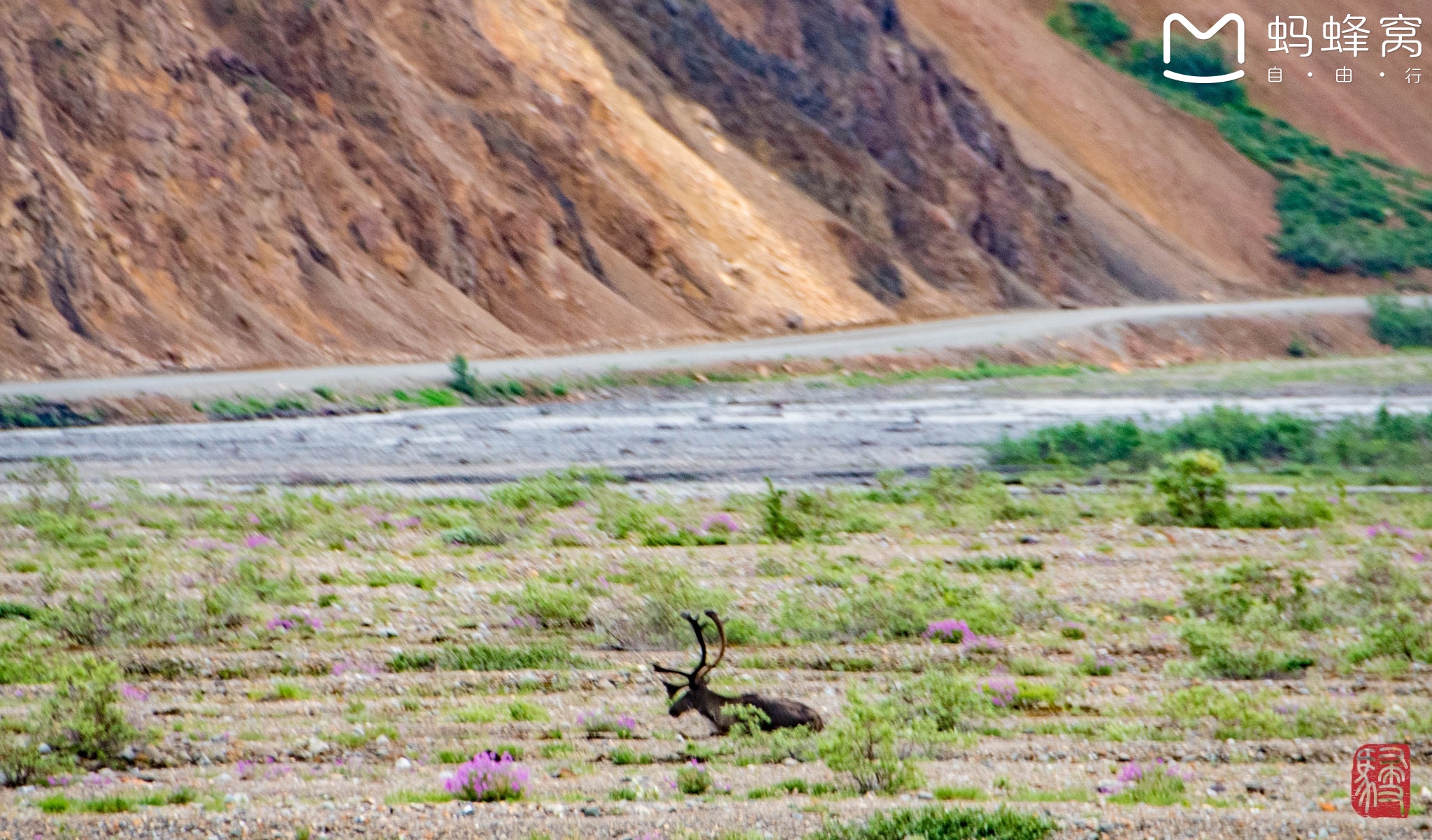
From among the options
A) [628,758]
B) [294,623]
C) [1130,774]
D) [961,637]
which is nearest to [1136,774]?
[1130,774]

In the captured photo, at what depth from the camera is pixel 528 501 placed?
50.5 ft

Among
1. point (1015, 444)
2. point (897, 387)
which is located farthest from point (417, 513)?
point (897, 387)

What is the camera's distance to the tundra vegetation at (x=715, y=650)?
6043 millimetres

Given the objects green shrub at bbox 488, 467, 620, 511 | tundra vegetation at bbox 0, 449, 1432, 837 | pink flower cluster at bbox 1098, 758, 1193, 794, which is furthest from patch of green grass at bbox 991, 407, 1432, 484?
pink flower cluster at bbox 1098, 758, 1193, 794

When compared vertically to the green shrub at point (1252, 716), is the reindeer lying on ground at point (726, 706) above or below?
above

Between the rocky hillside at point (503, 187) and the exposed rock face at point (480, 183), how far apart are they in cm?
8

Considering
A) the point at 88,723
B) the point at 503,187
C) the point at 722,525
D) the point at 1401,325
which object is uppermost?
the point at 503,187

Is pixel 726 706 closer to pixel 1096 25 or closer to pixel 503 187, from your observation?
pixel 503 187

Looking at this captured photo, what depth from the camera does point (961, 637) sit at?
902 cm

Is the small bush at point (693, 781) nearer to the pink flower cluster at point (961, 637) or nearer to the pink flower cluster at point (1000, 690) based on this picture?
the pink flower cluster at point (1000, 690)

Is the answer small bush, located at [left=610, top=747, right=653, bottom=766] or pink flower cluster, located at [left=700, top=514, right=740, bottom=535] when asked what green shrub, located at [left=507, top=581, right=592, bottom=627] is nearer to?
small bush, located at [left=610, top=747, right=653, bottom=766]

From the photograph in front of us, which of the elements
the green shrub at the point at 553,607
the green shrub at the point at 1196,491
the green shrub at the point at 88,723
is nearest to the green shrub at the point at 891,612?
the green shrub at the point at 553,607

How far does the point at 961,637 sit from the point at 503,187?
31069mm

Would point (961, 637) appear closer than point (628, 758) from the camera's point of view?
No
